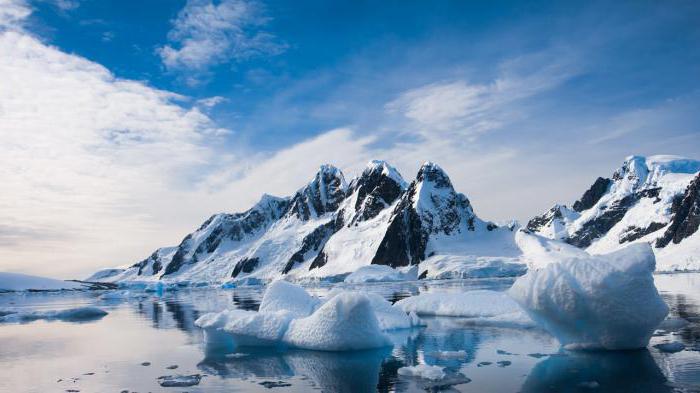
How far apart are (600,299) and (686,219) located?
6567 inches

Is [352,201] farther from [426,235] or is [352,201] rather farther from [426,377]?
[426,377]

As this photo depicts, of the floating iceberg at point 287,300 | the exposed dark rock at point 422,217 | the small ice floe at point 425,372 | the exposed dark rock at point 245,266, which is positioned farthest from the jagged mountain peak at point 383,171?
the small ice floe at point 425,372

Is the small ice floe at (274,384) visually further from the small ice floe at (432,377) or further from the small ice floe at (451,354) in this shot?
the small ice floe at (451,354)

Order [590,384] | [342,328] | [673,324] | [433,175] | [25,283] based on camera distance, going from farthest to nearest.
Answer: [433,175] < [25,283] < [673,324] < [342,328] < [590,384]

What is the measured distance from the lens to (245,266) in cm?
17600

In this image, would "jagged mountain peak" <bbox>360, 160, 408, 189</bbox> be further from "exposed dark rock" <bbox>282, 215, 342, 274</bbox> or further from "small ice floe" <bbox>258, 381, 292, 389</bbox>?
"small ice floe" <bbox>258, 381, 292, 389</bbox>

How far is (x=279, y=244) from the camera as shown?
188 m

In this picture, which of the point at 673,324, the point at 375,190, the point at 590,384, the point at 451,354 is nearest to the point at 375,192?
the point at 375,190

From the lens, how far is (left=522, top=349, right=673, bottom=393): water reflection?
35.0 feet

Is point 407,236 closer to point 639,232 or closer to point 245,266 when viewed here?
point 245,266

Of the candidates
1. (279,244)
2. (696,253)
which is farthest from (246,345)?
(279,244)

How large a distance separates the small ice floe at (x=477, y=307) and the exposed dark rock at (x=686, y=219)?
489 feet

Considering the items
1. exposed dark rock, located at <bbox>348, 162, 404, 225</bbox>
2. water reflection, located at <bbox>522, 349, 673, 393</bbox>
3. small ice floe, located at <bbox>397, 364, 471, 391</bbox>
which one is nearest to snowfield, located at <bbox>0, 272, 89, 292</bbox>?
exposed dark rock, located at <bbox>348, 162, 404, 225</bbox>

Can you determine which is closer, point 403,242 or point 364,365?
point 364,365
